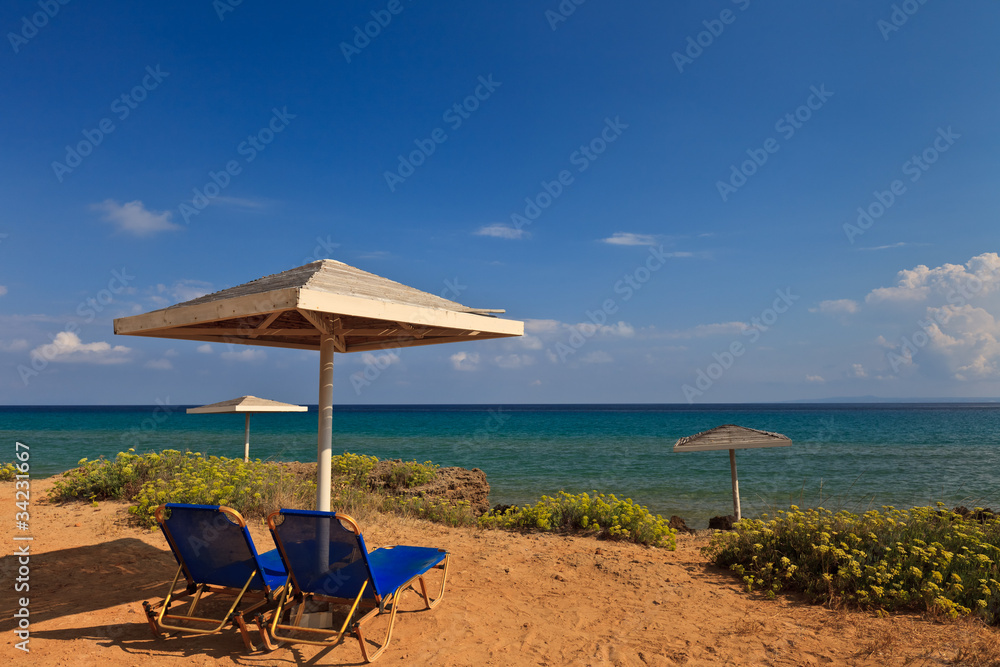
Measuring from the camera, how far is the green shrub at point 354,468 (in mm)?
10148

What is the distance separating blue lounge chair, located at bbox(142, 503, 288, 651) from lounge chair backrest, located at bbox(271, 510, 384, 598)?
27 cm

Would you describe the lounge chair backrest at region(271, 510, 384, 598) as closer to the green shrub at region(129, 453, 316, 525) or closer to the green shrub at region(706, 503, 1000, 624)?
the green shrub at region(706, 503, 1000, 624)

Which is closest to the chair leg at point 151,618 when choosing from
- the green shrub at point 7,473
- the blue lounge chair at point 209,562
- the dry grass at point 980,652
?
the blue lounge chair at point 209,562

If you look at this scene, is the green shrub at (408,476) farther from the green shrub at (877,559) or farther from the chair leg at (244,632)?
the chair leg at (244,632)

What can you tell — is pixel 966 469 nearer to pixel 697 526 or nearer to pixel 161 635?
pixel 697 526

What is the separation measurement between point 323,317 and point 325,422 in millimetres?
803

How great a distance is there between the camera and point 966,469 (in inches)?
803

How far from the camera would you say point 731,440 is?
25.0 feet

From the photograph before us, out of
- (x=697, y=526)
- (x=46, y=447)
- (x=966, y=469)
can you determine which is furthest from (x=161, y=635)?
(x=46, y=447)

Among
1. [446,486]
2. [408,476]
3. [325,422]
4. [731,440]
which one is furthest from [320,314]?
[446,486]

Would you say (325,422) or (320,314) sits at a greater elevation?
(320,314)

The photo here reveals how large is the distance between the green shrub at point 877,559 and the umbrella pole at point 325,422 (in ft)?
12.9

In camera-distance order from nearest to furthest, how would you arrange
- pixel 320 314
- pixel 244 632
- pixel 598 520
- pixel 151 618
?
pixel 244 632 < pixel 151 618 < pixel 320 314 < pixel 598 520

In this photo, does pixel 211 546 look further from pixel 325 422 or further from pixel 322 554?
pixel 325 422
